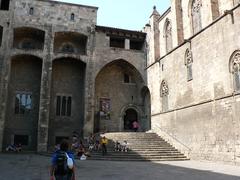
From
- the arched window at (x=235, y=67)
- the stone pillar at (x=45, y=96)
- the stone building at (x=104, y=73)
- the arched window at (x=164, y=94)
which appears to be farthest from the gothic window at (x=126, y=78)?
the arched window at (x=235, y=67)

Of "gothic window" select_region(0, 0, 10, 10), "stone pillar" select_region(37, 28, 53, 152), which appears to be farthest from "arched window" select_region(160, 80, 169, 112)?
"gothic window" select_region(0, 0, 10, 10)

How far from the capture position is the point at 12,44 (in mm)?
23688

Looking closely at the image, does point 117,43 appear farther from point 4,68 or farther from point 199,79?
point 199,79

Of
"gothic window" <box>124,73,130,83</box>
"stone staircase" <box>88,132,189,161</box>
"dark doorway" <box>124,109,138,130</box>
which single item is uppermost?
"gothic window" <box>124,73,130,83</box>

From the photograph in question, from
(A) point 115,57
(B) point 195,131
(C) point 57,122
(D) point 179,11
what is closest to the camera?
(B) point 195,131

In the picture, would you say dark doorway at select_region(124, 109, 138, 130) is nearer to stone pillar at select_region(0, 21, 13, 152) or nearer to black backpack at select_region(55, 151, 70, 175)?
stone pillar at select_region(0, 21, 13, 152)

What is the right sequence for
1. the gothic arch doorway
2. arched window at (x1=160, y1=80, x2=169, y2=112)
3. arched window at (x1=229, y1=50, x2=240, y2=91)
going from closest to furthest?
1. arched window at (x1=229, y1=50, x2=240, y2=91)
2. arched window at (x1=160, y1=80, x2=169, y2=112)
3. the gothic arch doorway

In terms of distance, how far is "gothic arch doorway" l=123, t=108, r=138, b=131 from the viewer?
27.4 metres

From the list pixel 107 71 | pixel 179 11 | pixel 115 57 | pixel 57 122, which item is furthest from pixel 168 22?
pixel 57 122

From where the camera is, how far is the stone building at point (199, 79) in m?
14.2

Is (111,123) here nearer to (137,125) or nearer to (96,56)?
(137,125)

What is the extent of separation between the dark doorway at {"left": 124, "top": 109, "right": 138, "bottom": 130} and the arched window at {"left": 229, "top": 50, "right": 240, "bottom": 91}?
14242 mm

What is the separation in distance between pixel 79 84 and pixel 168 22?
986 cm

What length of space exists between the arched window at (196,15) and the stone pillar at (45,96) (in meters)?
12.3
